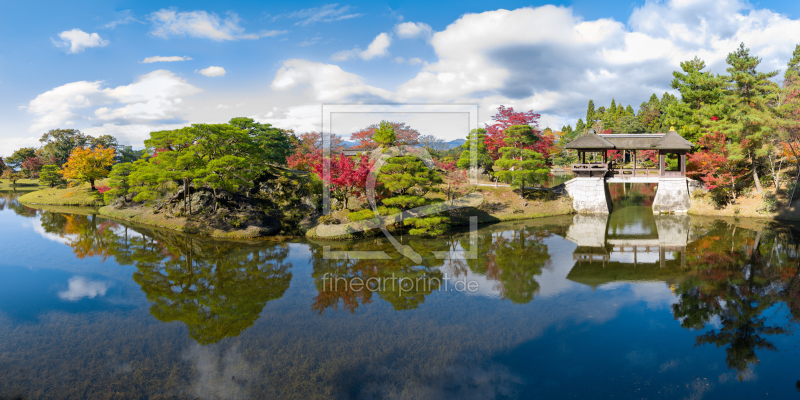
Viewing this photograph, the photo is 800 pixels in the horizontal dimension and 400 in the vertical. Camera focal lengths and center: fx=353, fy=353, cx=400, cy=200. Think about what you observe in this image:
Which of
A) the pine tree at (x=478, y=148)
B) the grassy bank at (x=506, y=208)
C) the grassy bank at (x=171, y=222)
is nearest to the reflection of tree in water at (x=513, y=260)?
the grassy bank at (x=506, y=208)

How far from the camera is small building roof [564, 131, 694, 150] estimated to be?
84.7ft

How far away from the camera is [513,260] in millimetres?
16500

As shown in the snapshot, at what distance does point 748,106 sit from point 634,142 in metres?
6.70

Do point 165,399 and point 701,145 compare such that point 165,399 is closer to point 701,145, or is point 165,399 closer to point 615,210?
point 615,210

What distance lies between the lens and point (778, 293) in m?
12.1

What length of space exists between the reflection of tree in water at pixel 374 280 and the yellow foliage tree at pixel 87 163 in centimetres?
3079

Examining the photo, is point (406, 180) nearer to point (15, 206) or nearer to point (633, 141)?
point (633, 141)

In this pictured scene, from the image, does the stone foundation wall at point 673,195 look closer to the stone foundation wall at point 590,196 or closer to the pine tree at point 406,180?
the stone foundation wall at point 590,196

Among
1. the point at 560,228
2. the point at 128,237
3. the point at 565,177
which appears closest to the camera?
the point at 128,237

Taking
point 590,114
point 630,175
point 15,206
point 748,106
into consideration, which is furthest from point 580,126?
point 15,206

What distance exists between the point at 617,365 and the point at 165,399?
994cm

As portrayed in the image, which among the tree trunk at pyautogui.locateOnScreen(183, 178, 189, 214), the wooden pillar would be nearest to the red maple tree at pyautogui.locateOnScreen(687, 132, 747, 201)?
the wooden pillar

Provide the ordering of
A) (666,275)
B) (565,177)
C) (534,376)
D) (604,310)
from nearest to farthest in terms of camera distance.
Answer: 1. (534,376)
2. (604,310)
3. (666,275)
4. (565,177)

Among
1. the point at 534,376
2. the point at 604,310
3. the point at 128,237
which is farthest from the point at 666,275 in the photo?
the point at 128,237
